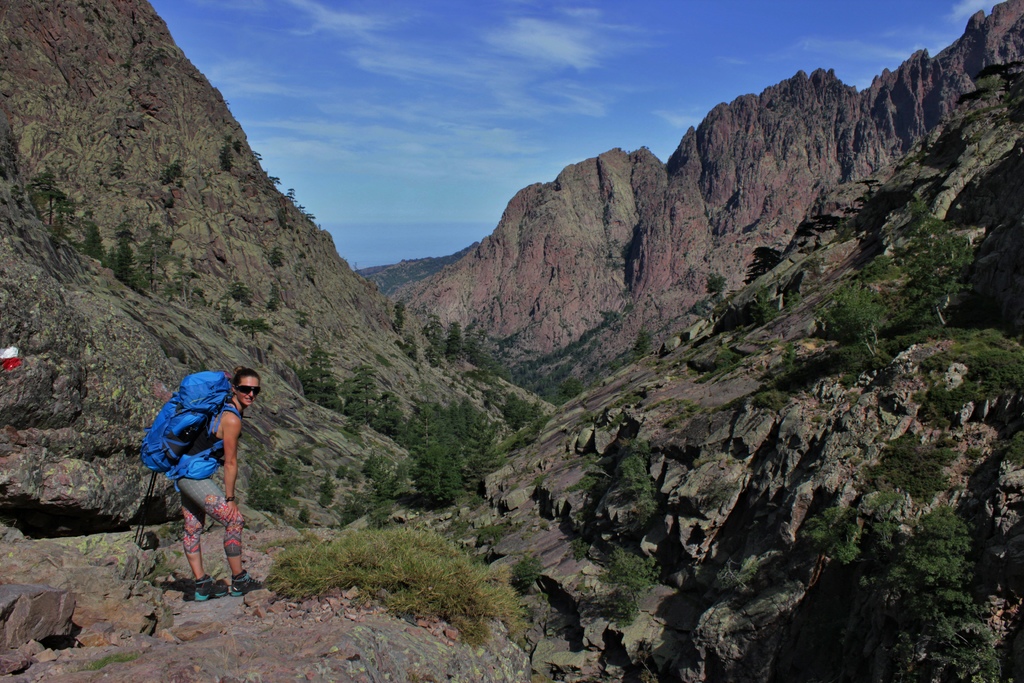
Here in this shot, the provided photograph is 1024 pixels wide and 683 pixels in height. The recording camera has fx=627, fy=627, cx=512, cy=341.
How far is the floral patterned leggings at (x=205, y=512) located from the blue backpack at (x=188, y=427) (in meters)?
0.15

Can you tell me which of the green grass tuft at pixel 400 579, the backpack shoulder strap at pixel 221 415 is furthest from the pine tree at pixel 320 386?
the backpack shoulder strap at pixel 221 415

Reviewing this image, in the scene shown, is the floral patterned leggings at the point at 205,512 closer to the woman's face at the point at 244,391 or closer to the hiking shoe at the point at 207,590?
the hiking shoe at the point at 207,590

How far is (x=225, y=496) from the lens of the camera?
8.32 metres

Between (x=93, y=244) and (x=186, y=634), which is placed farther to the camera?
(x=93, y=244)

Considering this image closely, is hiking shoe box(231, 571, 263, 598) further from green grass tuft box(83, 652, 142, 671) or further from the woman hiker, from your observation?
green grass tuft box(83, 652, 142, 671)

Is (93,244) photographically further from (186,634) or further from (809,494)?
(186,634)

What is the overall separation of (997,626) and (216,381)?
61.1 feet

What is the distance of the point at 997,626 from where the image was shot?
50.8 feet

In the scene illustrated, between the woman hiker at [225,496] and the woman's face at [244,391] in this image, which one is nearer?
the woman hiker at [225,496]

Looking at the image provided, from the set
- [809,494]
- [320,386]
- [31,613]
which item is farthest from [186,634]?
[320,386]

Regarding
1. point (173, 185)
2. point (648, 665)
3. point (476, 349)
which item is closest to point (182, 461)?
point (648, 665)

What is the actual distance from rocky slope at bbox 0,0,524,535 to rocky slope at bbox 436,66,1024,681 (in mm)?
19126

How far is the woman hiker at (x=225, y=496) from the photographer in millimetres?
7961

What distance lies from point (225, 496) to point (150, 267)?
3494 inches
